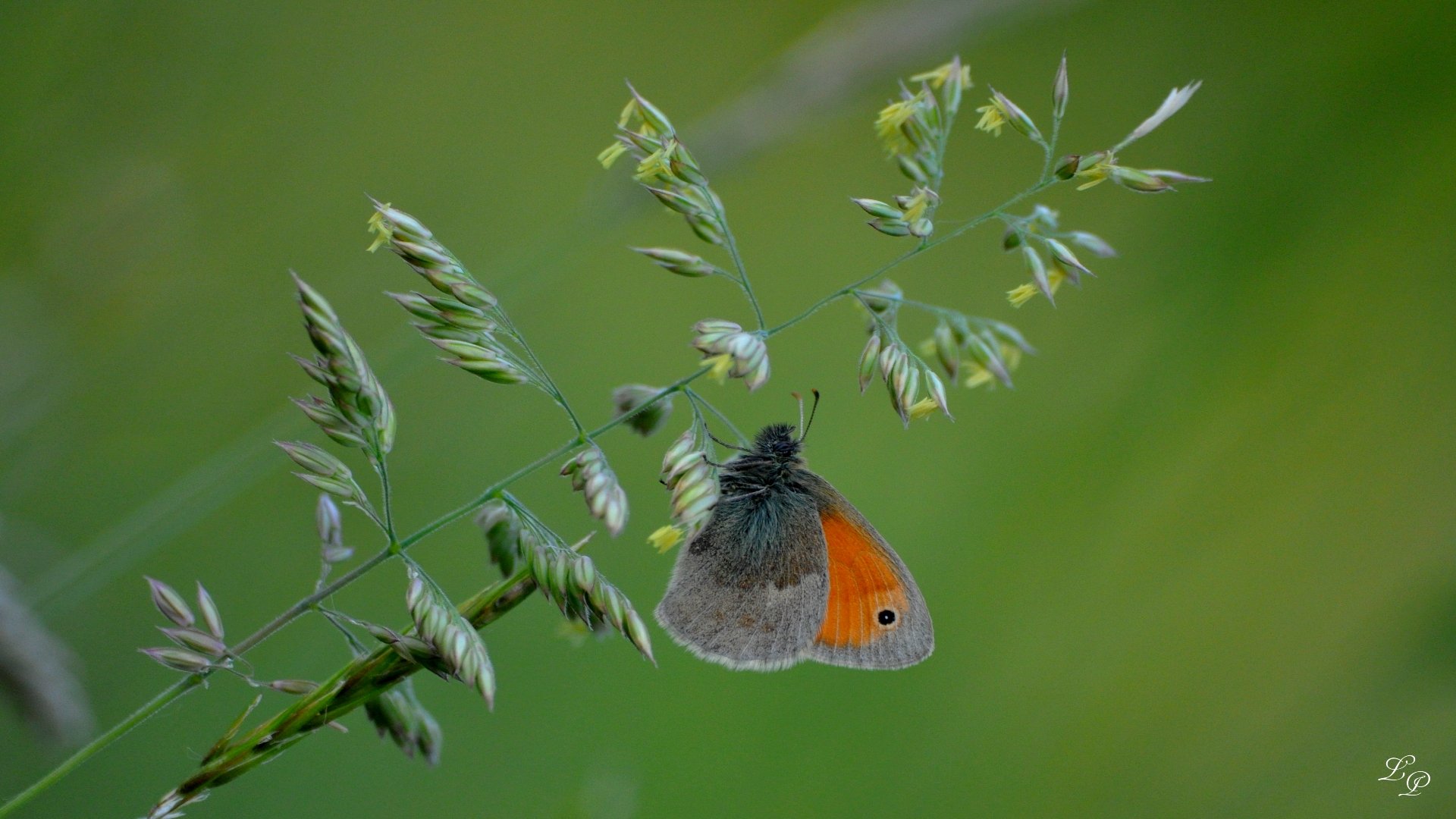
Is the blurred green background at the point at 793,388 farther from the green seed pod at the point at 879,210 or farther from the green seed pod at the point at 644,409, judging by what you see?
the green seed pod at the point at 879,210

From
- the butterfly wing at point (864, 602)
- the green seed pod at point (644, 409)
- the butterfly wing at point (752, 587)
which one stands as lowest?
the butterfly wing at point (864, 602)


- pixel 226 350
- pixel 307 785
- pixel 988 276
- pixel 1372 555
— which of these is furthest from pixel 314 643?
pixel 1372 555

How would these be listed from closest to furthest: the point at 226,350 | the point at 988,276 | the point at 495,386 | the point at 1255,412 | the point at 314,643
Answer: the point at 314,643
the point at 226,350
the point at 495,386
the point at 1255,412
the point at 988,276

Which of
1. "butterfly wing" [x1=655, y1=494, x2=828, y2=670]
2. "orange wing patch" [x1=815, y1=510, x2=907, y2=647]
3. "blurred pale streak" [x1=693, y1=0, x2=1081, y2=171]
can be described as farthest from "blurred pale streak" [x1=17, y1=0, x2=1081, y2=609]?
"orange wing patch" [x1=815, y1=510, x2=907, y2=647]

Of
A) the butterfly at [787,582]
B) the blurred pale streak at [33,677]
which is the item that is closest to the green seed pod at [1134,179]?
the butterfly at [787,582]

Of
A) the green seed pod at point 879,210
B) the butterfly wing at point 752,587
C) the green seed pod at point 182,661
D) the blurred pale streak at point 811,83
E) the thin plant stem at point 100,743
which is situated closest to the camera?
the thin plant stem at point 100,743

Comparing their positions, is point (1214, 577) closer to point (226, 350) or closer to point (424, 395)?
point (424, 395)

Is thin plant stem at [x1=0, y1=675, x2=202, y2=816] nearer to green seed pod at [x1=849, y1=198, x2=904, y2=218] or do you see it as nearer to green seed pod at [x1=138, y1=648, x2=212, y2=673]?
green seed pod at [x1=138, y1=648, x2=212, y2=673]
